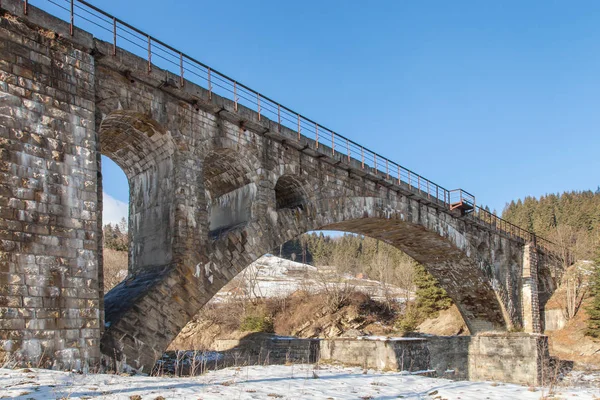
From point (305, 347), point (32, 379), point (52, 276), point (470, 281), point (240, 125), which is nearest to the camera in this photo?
point (32, 379)

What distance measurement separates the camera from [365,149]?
24.2 metres

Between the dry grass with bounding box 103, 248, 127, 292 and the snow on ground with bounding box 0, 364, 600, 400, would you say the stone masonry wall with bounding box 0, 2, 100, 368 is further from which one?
the dry grass with bounding box 103, 248, 127, 292

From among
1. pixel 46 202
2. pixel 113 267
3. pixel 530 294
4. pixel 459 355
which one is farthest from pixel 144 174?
pixel 113 267

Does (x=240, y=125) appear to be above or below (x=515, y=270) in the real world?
above

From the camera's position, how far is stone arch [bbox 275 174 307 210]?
20234 millimetres

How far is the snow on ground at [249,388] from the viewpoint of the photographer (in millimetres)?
8078

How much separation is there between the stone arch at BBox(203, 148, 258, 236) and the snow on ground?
5.58m

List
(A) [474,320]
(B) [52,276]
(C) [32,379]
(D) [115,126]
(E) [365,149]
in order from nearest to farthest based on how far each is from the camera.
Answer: (C) [32,379], (B) [52,276], (D) [115,126], (E) [365,149], (A) [474,320]

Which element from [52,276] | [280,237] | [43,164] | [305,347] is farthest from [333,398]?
[305,347]

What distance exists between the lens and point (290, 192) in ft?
68.0

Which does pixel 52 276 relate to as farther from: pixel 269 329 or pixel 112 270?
pixel 112 270

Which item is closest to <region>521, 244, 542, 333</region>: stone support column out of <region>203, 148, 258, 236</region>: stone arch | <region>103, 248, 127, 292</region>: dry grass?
<region>203, 148, 258, 236</region>: stone arch

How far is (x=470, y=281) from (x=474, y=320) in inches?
169

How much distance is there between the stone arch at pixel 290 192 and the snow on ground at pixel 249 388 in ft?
25.7
